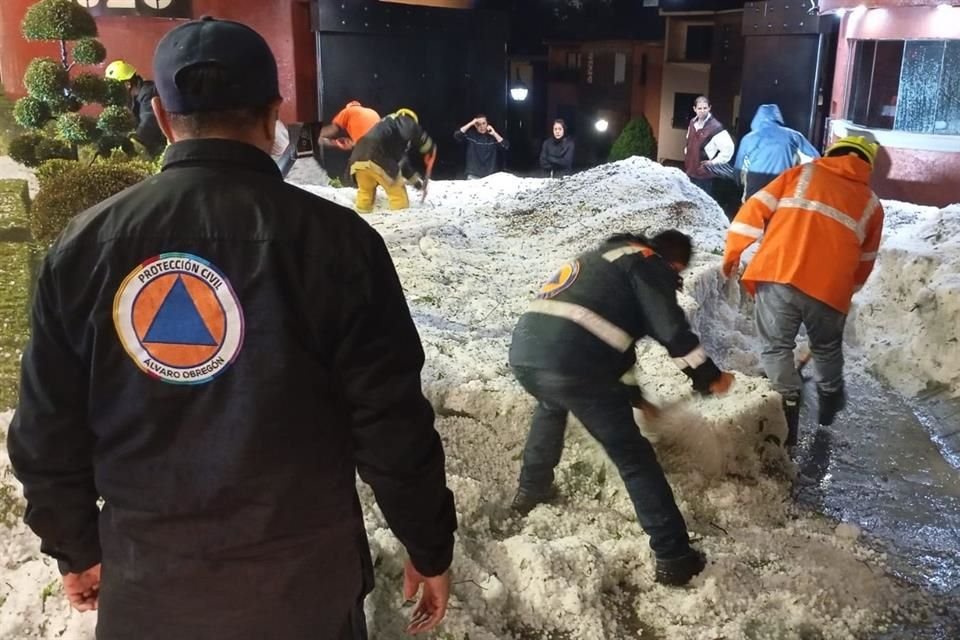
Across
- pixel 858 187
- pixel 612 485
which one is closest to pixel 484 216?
pixel 858 187

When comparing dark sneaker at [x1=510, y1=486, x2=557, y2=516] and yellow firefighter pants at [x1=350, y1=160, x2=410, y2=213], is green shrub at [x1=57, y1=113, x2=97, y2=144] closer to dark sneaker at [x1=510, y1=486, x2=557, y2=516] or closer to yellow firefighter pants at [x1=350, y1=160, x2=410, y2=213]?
yellow firefighter pants at [x1=350, y1=160, x2=410, y2=213]

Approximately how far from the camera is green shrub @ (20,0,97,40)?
5.50 meters

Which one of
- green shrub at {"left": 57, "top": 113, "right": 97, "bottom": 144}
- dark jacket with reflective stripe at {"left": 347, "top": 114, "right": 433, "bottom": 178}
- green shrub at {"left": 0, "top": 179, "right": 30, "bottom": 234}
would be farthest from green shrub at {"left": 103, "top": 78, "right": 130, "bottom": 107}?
dark jacket with reflective stripe at {"left": 347, "top": 114, "right": 433, "bottom": 178}

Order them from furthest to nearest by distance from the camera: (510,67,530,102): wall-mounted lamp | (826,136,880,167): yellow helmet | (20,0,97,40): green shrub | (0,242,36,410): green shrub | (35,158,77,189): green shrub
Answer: (510,67,530,102): wall-mounted lamp, (20,0,97,40): green shrub, (35,158,77,189): green shrub, (826,136,880,167): yellow helmet, (0,242,36,410): green shrub

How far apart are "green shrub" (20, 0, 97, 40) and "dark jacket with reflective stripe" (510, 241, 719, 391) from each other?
13.0ft

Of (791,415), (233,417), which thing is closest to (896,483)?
(791,415)

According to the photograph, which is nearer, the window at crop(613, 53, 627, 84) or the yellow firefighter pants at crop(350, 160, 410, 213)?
the yellow firefighter pants at crop(350, 160, 410, 213)

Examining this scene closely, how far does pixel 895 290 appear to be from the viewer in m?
6.58

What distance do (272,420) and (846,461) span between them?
4.05 metres

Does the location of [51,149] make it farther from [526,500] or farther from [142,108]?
[526,500]

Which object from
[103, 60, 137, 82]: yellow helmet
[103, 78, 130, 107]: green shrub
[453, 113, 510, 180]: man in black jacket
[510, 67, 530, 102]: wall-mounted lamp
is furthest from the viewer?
[510, 67, 530, 102]: wall-mounted lamp

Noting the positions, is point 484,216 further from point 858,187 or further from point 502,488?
point 502,488

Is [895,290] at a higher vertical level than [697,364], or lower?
lower

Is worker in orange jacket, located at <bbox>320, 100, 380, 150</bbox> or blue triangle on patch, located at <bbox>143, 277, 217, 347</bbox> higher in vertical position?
blue triangle on patch, located at <bbox>143, 277, 217, 347</bbox>
